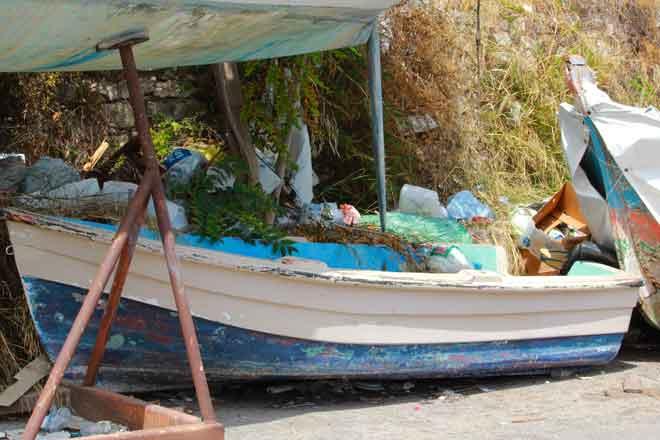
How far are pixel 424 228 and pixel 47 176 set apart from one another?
2416mm

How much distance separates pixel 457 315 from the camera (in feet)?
17.0

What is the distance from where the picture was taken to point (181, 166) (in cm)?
552

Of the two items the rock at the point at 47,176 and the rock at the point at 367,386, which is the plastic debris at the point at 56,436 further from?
the rock at the point at 367,386

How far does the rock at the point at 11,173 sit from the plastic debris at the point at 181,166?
0.76 m

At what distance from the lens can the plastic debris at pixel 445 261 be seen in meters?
5.65

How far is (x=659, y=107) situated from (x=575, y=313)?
5392 millimetres

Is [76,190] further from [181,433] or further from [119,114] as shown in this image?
[119,114]

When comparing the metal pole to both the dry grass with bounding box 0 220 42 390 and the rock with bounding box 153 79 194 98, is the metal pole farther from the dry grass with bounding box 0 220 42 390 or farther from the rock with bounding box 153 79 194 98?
the rock with bounding box 153 79 194 98

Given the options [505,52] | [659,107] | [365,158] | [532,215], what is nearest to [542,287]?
[532,215]

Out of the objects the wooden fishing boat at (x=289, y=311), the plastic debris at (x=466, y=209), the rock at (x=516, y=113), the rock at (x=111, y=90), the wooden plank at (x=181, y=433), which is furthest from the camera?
the rock at (x=516, y=113)

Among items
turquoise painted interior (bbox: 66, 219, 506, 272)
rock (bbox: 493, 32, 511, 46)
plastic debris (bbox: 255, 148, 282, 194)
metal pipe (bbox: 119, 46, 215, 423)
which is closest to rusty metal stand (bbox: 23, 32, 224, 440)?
metal pipe (bbox: 119, 46, 215, 423)

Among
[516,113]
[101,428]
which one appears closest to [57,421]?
[101,428]

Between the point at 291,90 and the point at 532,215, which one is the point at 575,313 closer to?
the point at 532,215

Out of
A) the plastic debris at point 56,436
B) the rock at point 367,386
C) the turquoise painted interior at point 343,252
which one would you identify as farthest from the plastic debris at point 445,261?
the plastic debris at point 56,436
